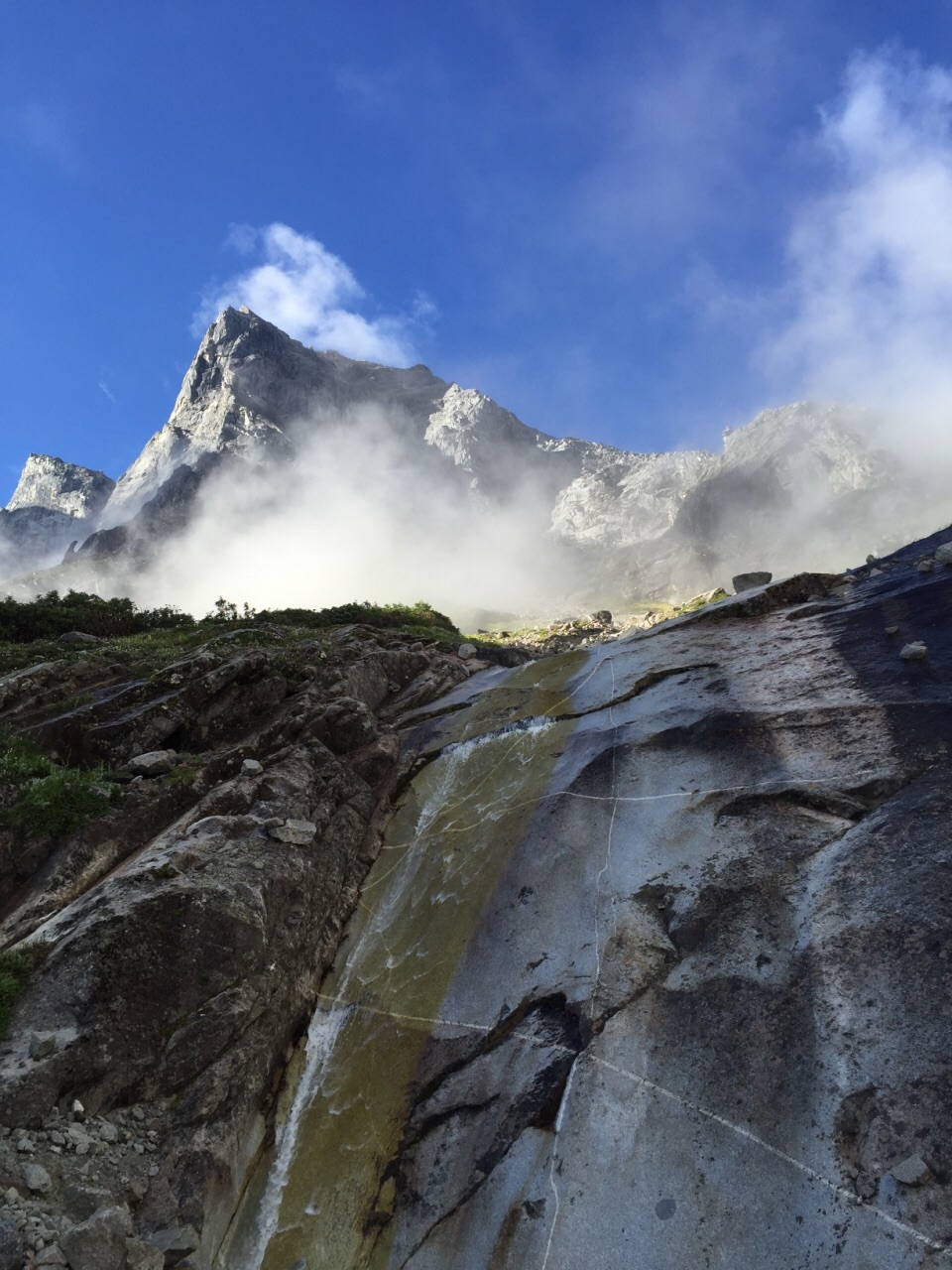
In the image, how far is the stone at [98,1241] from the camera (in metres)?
6.95

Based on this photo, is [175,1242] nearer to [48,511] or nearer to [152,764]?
[152,764]

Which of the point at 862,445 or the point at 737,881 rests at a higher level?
the point at 862,445

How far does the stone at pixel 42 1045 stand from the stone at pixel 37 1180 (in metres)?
1.36

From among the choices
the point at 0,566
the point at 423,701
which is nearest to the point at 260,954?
the point at 423,701

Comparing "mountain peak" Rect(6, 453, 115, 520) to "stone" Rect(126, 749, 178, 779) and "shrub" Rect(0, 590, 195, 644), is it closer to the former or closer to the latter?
"shrub" Rect(0, 590, 195, 644)

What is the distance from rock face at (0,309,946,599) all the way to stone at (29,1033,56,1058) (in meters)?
117

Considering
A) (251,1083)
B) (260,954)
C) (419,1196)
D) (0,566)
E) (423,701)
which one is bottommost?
(419,1196)

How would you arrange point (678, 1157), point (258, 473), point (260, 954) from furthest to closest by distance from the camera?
point (258, 473)
point (260, 954)
point (678, 1157)

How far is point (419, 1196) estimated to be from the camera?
8.46m

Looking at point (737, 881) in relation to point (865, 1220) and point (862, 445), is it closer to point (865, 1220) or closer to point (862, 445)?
point (865, 1220)

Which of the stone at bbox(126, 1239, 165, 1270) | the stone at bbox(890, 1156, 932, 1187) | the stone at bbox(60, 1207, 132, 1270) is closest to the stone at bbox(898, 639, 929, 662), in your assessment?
the stone at bbox(890, 1156, 932, 1187)

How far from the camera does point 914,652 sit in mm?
13609

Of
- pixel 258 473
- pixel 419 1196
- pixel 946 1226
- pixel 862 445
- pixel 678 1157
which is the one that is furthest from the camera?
pixel 258 473

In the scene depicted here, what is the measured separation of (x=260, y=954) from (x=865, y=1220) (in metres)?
8.40
